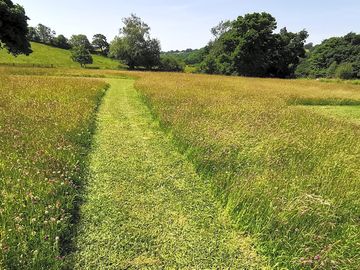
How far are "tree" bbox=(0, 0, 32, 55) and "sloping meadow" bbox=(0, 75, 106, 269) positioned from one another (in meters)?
31.5

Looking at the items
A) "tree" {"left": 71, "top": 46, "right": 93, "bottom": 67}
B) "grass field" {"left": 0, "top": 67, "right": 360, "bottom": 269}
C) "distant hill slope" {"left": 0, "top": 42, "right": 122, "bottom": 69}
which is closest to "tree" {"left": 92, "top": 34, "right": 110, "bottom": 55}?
"distant hill slope" {"left": 0, "top": 42, "right": 122, "bottom": 69}

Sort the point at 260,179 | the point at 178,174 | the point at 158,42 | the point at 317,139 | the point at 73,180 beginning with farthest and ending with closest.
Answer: the point at 158,42 < the point at 317,139 < the point at 178,174 < the point at 73,180 < the point at 260,179

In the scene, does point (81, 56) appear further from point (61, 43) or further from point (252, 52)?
point (252, 52)

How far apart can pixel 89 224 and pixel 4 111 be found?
7.10m

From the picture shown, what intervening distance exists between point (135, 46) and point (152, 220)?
230 feet

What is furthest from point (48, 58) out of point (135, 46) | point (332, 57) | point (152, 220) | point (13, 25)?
point (152, 220)

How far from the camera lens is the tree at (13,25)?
113 ft

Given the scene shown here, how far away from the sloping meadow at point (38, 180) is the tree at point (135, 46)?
63061 mm

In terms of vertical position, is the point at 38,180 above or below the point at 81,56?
above

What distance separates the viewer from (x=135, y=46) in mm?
69875

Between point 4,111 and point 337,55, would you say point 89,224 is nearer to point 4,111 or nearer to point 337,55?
point 4,111

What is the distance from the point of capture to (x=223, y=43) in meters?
62.8

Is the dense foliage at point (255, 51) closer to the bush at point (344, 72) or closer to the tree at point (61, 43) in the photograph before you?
the bush at point (344, 72)

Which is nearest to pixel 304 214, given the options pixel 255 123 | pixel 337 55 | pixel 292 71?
pixel 255 123
